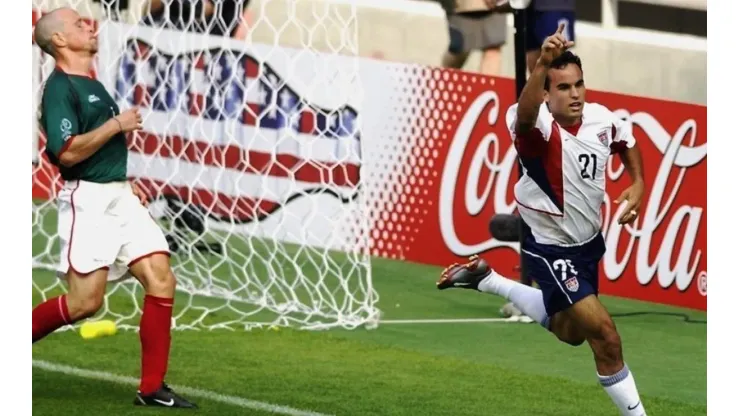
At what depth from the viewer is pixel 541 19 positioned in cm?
1054

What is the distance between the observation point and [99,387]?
26.5 ft

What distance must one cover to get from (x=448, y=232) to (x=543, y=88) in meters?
5.52

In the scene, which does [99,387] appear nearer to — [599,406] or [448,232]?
[599,406]

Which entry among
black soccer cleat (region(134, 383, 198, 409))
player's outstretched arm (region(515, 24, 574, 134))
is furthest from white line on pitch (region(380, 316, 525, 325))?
player's outstretched arm (region(515, 24, 574, 134))

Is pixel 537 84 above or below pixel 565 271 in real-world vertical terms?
above

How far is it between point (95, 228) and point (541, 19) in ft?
12.7

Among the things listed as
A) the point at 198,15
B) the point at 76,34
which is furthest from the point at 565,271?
the point at 198,15

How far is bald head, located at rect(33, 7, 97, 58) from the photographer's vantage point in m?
7.59

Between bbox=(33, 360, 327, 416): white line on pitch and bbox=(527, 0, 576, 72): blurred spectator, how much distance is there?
10.6 feet

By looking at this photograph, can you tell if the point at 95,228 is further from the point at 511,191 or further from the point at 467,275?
the point at 511,191

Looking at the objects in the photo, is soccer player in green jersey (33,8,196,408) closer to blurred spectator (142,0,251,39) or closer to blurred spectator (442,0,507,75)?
blurred spectator (142,0,251,39)

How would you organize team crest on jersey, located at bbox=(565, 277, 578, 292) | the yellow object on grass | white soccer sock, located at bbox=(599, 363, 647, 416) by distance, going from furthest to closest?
the yellow object on grass → team crest on jersey, located at bbox=(565, 277, 578, 292) → white soccer sock, located at bbox=(599, 363, 647, 416)

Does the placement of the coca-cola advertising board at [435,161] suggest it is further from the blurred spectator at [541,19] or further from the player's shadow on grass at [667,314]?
the blurred spectator at [541,19]
